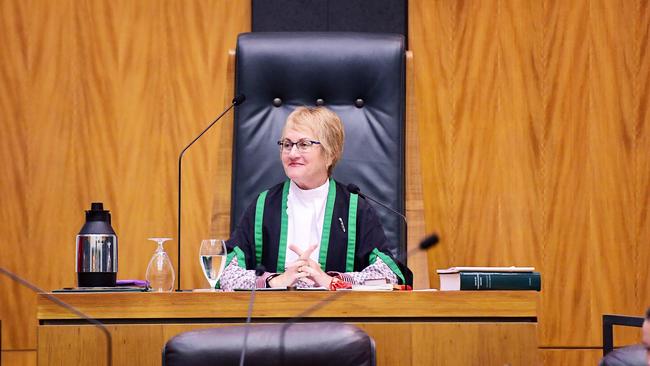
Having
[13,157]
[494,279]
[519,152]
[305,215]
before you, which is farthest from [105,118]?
[494,279]

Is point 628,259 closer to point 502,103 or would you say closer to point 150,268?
point 502,103

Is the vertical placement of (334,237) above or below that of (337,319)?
above

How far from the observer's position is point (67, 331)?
1.89m

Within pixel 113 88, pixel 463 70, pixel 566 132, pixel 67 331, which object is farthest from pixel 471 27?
pixel 67 331

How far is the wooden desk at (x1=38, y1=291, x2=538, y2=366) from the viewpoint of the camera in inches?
73.9

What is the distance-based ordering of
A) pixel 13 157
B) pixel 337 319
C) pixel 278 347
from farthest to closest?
pixel 13 157 → pixel 337 319 → pixel 278 347

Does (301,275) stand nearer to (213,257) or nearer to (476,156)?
(213,257)

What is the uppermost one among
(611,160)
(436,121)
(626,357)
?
(436,121)

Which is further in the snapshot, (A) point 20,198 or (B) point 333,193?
(A) point 20,198

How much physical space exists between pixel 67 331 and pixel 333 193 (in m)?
1.09

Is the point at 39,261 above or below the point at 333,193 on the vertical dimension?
below

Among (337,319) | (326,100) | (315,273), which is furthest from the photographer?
(326,100)

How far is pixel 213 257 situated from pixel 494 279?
2.26 ft

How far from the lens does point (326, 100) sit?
295 centimetres
